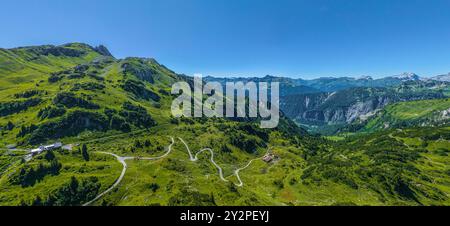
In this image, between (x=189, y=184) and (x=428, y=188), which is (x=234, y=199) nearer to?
(x=189, y=184)

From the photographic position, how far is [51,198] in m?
158

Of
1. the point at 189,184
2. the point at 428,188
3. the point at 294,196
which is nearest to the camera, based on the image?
the point at 189,184

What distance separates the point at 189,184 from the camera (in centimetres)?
15488

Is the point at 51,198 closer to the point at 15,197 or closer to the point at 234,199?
the point at 15,197

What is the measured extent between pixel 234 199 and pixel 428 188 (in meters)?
147
